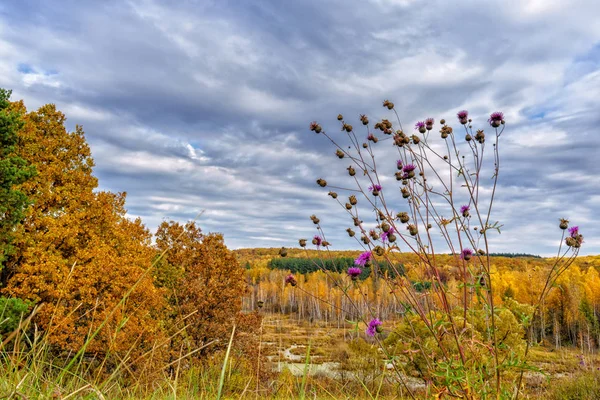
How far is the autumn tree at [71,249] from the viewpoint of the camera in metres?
17.5

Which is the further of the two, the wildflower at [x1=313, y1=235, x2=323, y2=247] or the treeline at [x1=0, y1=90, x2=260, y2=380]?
the treeline at [x1=0, y1=90, x2=260, y2=380]

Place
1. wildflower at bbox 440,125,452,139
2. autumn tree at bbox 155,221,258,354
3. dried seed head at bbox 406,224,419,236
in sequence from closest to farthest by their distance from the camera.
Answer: dried seed head at bbox 406,224,419,236
wildflower at bbox 440,125,452,139
autumn tree at bbox 155,221,258,354

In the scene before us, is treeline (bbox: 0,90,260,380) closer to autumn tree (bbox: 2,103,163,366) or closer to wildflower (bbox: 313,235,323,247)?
autumn tree (bbox: 2,103,163,366)

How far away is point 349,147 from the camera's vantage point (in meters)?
4.58

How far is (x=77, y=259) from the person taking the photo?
16.2m

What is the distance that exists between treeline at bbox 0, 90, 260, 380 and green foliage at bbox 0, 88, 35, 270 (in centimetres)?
4

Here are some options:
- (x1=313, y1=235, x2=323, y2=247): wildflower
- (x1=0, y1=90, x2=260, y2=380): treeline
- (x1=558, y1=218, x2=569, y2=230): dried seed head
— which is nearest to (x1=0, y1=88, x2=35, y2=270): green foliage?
(x1=0, y1=90, x2=260, y2=380): treeline

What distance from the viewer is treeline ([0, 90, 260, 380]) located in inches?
688

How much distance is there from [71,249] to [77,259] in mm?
3716

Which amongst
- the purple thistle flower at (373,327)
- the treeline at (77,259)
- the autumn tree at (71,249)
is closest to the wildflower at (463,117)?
the purple thistle flower at (373,327)

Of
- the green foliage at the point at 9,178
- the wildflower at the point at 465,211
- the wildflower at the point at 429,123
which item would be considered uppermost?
the green foliage at the point at 9,178

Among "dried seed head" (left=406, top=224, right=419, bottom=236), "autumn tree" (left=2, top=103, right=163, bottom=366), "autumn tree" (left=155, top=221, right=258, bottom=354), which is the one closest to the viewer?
"dried seed head" (left=406, top=224, right=419, bottom=236)

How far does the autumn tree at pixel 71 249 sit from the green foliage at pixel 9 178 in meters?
0.50

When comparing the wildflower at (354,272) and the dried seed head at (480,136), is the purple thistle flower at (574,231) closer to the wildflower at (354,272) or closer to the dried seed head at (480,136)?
the dried seed head at (480,136)
